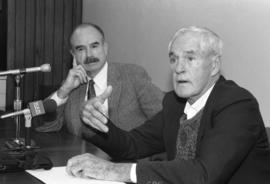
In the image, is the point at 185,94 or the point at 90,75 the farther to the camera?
the point at 90,75

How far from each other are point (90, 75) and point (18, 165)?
1.44 m

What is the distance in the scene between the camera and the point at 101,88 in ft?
10.7

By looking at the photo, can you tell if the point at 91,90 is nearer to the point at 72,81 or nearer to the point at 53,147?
the point at 72,81

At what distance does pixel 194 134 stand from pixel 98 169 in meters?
0.48

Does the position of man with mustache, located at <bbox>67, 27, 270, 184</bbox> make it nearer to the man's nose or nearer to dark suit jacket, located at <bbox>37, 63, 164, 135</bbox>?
dark suit jacket, located at <bbox>37, 63, 164, 135</bbox>

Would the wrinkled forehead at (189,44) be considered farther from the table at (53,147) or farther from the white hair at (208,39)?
the table at (53,147)

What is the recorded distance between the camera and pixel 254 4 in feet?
10.5

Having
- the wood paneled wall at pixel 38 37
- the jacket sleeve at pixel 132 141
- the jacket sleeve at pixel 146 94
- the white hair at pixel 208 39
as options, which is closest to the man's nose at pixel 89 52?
the jacket sleeve at pixel 146 94

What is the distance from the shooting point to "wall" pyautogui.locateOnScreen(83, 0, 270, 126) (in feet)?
10.3

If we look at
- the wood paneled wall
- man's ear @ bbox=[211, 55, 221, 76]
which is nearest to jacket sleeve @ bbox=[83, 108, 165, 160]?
man's ear @ bbox=[211, 55, 221, 76]

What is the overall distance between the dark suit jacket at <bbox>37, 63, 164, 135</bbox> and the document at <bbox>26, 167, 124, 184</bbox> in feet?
3.78

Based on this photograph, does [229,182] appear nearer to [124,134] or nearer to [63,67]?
[124,134]

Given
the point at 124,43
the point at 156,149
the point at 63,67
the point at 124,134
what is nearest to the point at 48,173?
the point at 124,134

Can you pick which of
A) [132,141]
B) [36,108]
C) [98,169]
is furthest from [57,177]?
[132,141]
